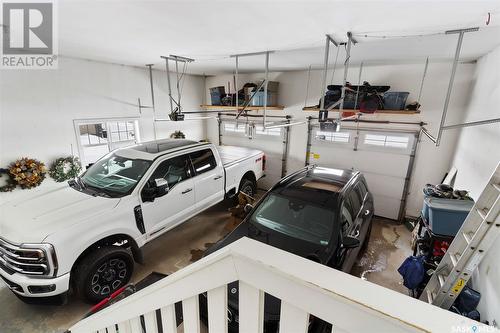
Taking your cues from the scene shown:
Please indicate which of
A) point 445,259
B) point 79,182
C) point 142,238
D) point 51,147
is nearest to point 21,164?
point 51,147

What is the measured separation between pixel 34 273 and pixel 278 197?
10.1ft

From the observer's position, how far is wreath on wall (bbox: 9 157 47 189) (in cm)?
395

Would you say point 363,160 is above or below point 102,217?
above

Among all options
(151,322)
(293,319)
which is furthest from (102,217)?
(293,319)

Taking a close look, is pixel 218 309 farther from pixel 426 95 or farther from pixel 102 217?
pixel 426 95

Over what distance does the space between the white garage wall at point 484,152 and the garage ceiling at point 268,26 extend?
444mm

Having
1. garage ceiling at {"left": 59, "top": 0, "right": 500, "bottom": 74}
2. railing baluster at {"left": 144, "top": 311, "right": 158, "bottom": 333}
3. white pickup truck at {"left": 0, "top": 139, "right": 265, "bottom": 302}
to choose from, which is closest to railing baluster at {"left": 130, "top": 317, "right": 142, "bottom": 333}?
railing baluster at {"left": 144, "top": 311, "right": 158, "bottom": 333}

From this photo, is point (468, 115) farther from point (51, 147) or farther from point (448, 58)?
point (51, 147)

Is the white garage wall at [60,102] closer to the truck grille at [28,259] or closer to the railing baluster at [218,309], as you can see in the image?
the truck grille at [28,259]

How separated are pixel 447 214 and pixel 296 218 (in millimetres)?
1889

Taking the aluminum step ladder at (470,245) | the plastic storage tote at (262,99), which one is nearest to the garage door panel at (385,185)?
the plastic storage tote at (262,99)

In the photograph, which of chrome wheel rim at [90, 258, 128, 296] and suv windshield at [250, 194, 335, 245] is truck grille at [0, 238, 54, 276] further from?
suv windshield at [250, 194, 335, 245]

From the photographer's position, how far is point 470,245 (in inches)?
74.6

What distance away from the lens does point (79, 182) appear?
3.60 meters
